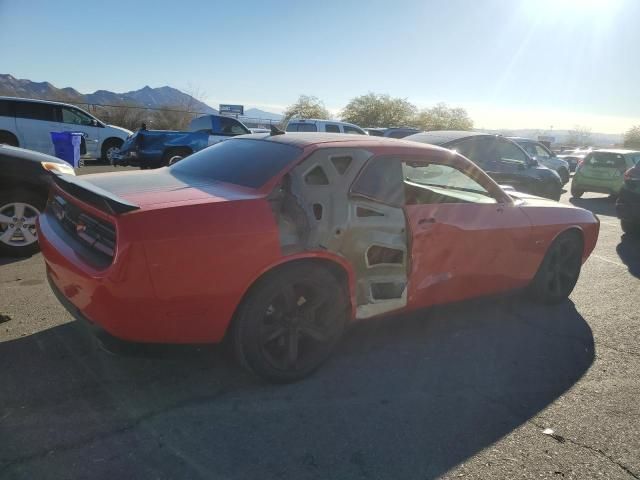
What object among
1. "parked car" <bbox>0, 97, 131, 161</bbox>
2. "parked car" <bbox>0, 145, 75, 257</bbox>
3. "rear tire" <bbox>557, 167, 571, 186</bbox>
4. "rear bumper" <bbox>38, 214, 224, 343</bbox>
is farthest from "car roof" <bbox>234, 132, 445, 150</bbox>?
"rear tire" <bbox>557, 167, 571, 186</bbox>

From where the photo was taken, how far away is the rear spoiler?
92.7 inches

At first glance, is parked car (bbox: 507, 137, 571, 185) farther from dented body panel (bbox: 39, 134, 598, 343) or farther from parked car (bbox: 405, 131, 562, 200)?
dented body panel (bbox: 39, 134, 598, 343)

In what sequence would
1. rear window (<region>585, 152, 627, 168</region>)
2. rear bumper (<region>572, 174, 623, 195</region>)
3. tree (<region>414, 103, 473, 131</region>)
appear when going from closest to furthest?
rear bumper (<region>572, 174, 623, 195</region>), rear window (<region>585, 152, 627, 168</region>), tree (<region>414, 103, 473, 131</region>)

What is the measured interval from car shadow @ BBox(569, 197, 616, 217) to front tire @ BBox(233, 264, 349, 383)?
10.4 meters

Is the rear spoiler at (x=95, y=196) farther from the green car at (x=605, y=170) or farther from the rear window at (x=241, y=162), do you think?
the green car at (x=605, y=170)

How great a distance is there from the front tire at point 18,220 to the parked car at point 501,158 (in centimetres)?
562

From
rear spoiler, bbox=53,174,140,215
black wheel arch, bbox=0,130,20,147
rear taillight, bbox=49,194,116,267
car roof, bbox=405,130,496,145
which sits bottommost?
rear taillight, bbox=49,194,116,267

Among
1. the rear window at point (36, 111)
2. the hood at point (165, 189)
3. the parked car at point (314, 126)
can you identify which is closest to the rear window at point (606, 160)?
the parked car at point (314, 126)

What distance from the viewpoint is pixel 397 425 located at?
2613mm

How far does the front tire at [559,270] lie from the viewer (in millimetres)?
4461

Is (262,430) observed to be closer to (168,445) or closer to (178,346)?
(168,445)

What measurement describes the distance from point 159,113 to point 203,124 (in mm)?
17408

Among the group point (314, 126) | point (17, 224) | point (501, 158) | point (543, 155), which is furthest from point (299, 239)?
point (543, 155)

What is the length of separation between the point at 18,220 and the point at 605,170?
1358 cm
